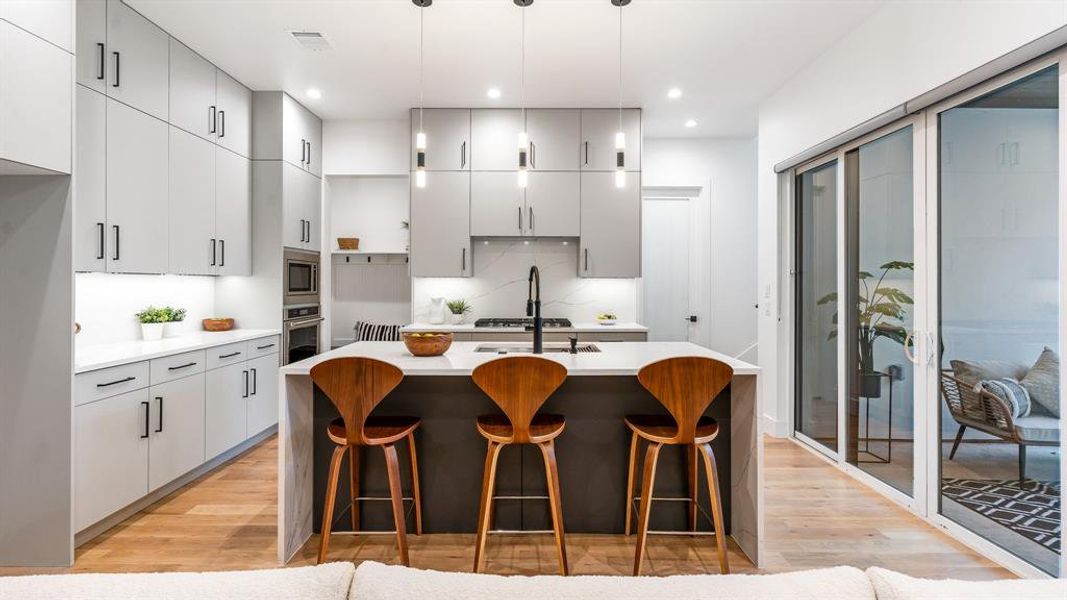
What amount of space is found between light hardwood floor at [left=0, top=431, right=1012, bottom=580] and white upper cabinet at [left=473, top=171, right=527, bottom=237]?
276 centimetres

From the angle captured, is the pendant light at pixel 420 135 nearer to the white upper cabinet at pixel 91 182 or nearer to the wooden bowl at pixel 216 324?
the white upper cabinet at pixel 91 182

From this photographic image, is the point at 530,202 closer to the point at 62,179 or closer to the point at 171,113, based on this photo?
the point at 171,113

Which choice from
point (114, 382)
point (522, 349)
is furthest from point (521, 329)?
point (114, 382)

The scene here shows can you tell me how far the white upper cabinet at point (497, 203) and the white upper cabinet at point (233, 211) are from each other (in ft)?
4.90

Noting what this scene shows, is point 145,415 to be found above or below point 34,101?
below

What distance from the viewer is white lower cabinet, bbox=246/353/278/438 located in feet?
13.1

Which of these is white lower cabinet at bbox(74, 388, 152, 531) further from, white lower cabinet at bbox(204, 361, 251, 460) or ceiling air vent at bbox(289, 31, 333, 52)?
ceiling air vent at bbox(289, 31, 333, 52)

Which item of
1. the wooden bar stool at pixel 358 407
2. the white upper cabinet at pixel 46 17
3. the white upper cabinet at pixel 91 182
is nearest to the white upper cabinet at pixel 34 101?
the white upper cabinet at pixel 46 17

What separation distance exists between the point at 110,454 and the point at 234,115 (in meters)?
2.64

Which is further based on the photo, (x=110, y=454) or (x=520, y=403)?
(x=110, y=454)

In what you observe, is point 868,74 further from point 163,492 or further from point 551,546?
point 163,492

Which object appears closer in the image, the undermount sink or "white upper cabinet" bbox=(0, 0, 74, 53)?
"white upper cabinet" bbox=(0, 0, 74, 53)

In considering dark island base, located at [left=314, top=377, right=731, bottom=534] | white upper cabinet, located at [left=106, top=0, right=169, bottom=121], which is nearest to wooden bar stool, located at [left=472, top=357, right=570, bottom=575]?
dark island base, located at [left=314, top=377, right=731, bottom=534]

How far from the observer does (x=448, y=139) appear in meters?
4.85
